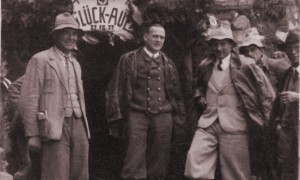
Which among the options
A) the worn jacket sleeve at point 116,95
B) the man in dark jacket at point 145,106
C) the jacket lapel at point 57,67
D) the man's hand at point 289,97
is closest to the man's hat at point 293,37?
the man's hand at point 289,97

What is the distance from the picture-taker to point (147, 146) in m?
6.53

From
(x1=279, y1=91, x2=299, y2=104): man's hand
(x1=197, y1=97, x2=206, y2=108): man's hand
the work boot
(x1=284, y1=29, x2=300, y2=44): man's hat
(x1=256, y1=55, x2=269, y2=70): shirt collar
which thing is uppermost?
(x1=284, y1=29, x2=300, y2=44): man's hat

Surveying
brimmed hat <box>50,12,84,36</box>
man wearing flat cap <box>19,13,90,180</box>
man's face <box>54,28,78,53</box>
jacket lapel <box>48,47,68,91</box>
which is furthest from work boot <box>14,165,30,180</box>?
brimmed hat <box>50,12,84,36</box>

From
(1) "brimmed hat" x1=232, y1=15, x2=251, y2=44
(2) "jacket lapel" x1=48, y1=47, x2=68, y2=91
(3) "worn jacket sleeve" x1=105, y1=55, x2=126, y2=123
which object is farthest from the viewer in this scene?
(1) "brimmed hat" x1=232, y1=15, x2=251, y2=44

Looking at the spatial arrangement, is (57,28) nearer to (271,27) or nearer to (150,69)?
(150,69)

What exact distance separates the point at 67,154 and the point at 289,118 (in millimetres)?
1969

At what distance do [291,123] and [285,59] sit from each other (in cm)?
123

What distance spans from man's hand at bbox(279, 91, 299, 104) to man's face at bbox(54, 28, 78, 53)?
6.33 ft

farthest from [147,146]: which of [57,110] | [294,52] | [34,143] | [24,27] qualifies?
[24,27]

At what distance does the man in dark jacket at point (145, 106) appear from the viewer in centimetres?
643

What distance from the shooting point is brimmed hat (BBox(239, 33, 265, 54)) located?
7.00 metres

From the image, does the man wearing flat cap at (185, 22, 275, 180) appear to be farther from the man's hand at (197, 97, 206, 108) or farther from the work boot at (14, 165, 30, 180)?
the work boot at (14, 165, 30, 180)

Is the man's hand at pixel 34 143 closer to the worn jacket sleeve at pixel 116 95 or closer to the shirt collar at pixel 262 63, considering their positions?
the worn jacket sleeve at pixel 116 95

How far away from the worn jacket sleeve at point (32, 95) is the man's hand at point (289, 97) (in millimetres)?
2128
